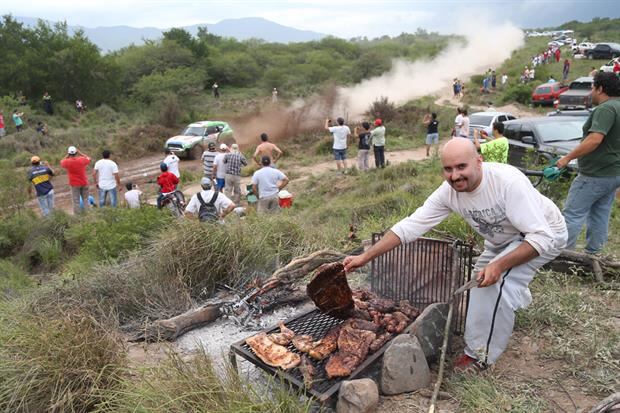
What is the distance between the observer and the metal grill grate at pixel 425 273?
12.3 ft

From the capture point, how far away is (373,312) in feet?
12.1

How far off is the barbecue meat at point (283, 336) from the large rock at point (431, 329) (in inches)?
33.3

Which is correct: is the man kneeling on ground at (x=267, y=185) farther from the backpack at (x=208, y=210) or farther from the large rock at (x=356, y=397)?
the large rock at (x=356, y=397)

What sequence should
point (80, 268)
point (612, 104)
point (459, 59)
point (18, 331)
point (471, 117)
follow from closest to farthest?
point (18, 331)
point (612, 104)
point (80, 268)
point (471, 117)
point (459, 59)

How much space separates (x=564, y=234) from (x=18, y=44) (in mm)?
37181

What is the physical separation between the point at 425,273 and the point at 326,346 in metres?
1.15

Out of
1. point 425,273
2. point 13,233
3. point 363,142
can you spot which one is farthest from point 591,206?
point 13,233

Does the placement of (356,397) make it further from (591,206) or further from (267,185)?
(267,185)

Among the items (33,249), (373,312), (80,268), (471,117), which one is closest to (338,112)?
(471,117)

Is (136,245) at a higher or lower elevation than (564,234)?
lower

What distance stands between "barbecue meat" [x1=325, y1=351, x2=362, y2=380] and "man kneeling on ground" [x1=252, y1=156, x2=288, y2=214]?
569cm

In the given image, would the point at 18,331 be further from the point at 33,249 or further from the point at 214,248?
the point at 33,249

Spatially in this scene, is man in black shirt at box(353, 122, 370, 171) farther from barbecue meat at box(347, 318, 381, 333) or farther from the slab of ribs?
barbecue meat at box(347, 318, 381, 333)

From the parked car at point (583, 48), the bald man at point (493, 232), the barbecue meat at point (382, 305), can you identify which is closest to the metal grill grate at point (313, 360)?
the barbecue meat at point (382, 305)
